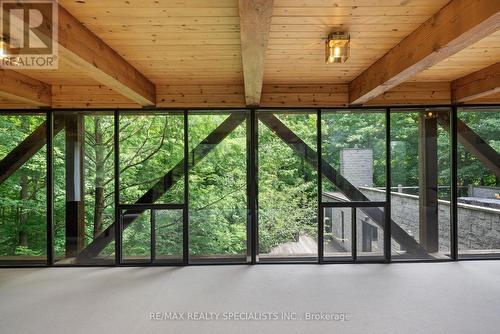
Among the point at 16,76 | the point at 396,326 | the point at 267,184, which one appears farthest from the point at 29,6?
the point at 396,326

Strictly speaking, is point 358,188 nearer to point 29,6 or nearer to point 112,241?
point 112,241

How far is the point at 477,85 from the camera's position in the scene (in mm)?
3926

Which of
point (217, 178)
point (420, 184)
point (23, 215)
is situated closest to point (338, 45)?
point (217, 178)

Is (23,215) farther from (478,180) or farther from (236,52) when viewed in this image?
(478,180)

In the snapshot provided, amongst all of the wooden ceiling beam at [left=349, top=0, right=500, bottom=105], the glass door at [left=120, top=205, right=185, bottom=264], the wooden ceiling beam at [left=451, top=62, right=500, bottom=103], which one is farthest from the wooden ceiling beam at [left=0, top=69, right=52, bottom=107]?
the wooden ceiling beam at [left=451, top=62, right=500, bottom=103]

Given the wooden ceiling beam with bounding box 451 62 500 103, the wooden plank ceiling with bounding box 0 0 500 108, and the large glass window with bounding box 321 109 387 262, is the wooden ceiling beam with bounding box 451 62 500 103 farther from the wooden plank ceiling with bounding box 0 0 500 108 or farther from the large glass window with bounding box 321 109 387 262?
the large glass window with bounding box 321 109 387 262

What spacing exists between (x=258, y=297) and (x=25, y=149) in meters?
4.09

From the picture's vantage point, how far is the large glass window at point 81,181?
15.1 ft

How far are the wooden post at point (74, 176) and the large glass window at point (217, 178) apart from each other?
167 cm

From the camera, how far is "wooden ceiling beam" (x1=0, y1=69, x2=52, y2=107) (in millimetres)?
3625

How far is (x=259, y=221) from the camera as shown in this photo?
468 centimetres

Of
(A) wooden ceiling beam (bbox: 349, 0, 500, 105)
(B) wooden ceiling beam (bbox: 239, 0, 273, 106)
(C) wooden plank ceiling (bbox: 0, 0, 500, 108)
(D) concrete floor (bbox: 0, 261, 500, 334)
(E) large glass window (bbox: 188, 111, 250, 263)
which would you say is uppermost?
(C) wooden plank ceiling (bbox: 0, 0, 500, 108)

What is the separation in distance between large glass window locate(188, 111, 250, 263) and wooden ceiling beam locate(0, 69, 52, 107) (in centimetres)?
208

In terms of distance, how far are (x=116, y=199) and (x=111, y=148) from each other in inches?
30.8
